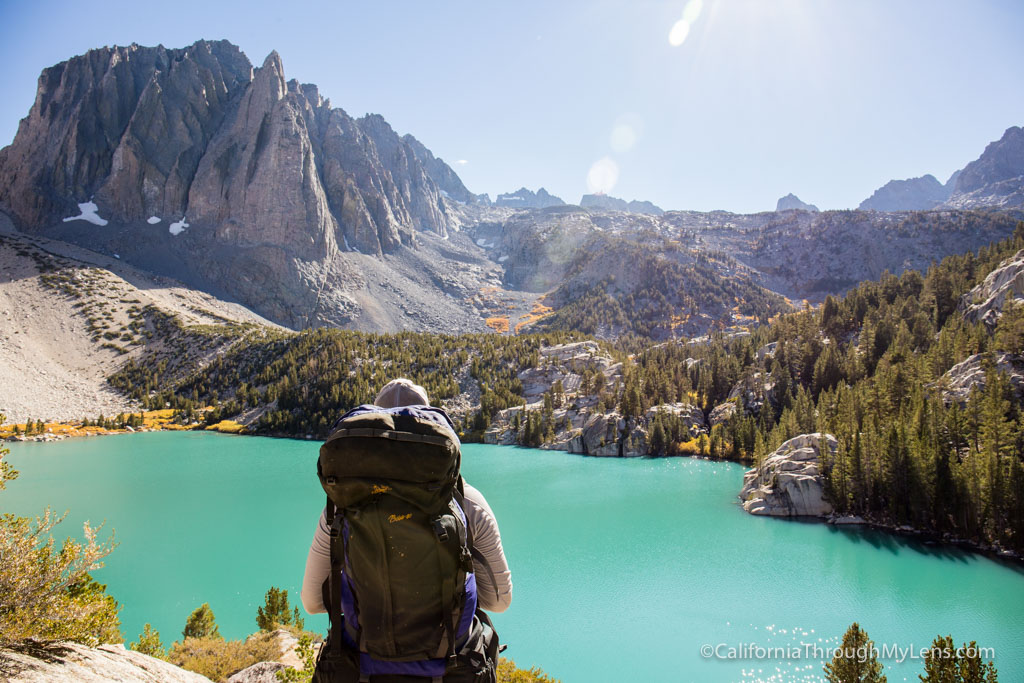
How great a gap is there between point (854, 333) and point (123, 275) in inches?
5472

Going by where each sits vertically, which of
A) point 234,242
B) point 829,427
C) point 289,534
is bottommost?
point 289,534

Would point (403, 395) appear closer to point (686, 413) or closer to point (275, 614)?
point (275, 614)

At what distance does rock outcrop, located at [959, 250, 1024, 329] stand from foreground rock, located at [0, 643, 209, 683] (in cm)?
6500

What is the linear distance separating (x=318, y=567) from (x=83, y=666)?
4.60m

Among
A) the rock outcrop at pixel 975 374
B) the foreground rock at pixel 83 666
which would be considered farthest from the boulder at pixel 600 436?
the foreground rock at pixel 83 666

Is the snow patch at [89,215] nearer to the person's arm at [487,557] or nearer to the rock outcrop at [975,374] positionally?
the person's arm at [487,557]

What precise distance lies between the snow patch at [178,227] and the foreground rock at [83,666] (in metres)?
149

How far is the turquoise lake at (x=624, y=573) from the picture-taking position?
58.9ft

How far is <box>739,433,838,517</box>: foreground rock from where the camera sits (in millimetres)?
36406

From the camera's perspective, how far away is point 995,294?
169 feet

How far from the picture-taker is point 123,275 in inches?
4232

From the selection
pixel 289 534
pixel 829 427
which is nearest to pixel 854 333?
pixel 829 427

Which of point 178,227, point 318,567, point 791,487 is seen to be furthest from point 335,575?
point 178,227

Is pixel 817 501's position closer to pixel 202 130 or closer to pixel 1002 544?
pixel 1002 544
